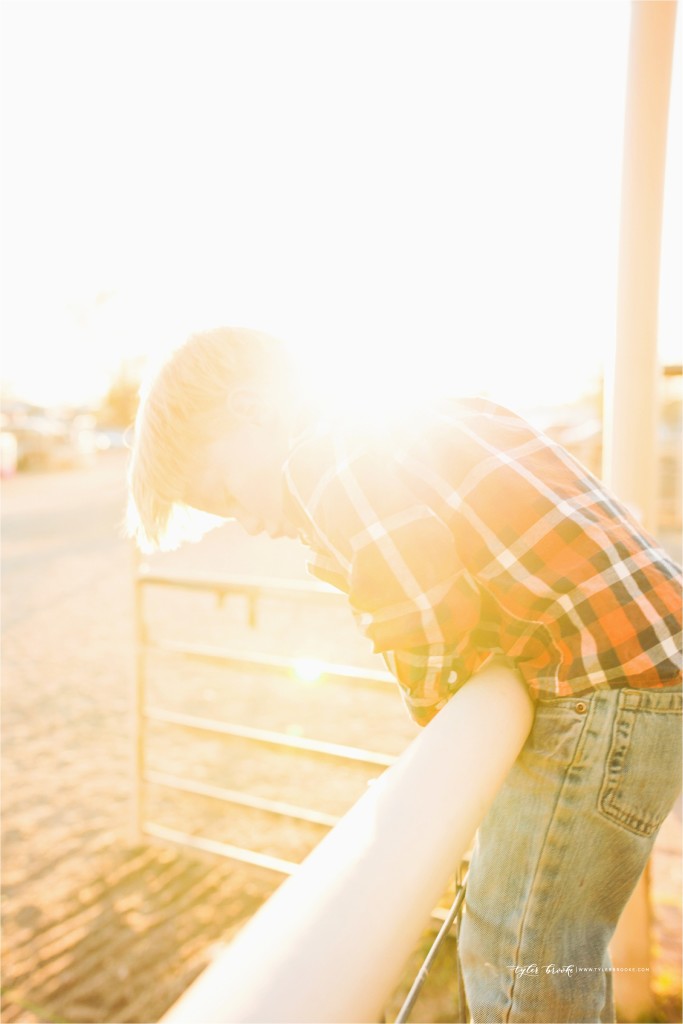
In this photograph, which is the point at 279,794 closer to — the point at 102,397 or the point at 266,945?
the point at 266,945

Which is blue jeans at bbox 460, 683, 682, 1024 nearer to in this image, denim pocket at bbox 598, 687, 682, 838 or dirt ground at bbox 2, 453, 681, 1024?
denim pocket at bbox 598, 687, 682, 838

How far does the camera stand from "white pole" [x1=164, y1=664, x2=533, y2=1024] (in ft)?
1.22

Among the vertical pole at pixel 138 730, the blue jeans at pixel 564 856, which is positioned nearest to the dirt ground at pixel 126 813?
the vertical pole at pixel 138 730

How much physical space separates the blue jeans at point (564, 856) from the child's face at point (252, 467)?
54 centimetres

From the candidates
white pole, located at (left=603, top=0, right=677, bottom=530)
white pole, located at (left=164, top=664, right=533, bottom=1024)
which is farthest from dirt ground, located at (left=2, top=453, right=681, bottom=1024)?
white pole, located at (left=164, top=664, right=533, bottom=1024)

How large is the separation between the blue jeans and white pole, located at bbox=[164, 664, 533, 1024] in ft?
1.31

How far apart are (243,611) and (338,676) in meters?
4.07

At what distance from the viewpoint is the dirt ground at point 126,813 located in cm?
227

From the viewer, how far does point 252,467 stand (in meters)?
1.34

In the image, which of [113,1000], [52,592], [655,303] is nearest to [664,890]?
[113,1000]

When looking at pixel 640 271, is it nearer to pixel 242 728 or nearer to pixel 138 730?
pixel 242 728

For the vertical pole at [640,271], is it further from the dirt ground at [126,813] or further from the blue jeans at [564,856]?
the dirt ground at [126,813]

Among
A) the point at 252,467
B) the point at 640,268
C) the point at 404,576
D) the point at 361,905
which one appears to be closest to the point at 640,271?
the point at 640,268

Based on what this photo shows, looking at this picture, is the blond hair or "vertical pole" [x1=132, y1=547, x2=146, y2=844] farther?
"vertical pole" [x1=132, y1=547, x2=146, y2=844]
